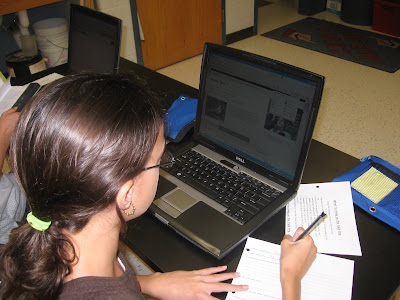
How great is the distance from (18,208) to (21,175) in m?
0.65

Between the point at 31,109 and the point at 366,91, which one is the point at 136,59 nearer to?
the point at 366,91

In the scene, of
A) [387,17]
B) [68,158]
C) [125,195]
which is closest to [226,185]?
[125,195]


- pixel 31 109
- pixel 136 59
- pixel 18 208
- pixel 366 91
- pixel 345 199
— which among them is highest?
pixel 31 109

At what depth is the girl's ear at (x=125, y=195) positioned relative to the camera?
24.3 inches

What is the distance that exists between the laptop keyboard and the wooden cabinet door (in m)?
2.24

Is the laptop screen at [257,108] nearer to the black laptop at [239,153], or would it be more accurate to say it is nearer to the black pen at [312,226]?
the black laptop at [239,153]

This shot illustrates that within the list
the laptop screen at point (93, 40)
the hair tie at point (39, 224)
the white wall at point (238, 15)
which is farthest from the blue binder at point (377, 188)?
the white wall at point (238, 15)

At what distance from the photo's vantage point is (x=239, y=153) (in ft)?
3.17

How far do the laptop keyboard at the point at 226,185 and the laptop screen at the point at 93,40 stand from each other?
1.63 feet

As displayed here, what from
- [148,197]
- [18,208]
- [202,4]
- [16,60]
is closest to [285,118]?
[148,197]

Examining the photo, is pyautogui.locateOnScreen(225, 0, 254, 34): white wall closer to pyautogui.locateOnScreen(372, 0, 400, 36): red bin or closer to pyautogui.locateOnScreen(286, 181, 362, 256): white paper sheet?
pyautogui.locateOnScreen(372, 0, 400, 36): red bin

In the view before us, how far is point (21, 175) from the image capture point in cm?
62

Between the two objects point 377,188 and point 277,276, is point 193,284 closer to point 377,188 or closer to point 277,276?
point 277,276

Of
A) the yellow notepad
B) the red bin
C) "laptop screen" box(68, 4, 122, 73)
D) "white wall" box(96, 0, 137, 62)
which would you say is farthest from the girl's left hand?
the red bin
